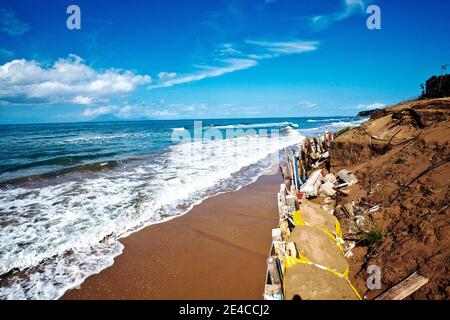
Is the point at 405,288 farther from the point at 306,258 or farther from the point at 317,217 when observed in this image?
the point at 317,217

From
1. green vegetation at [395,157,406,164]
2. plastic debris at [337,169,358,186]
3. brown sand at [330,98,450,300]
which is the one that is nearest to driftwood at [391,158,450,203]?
brown sand at [330,98,450,300]

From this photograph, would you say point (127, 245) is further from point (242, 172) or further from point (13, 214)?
point (242, 172)

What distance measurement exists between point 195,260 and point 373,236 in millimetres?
3773

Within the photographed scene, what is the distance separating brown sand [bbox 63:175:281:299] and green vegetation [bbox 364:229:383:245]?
217 centimetres

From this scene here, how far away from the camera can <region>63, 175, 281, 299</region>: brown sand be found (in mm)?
4426

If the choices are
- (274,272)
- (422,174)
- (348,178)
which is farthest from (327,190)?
(274,272)

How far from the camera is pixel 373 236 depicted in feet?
15.3

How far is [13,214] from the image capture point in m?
7.98

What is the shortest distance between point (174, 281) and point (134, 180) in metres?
8.49

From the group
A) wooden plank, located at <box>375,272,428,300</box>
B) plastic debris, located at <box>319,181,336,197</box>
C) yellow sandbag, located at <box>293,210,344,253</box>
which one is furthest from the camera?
plastic debris, located at <box>319,181,336,197</box>

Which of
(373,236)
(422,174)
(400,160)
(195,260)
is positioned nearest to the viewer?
(373,236)

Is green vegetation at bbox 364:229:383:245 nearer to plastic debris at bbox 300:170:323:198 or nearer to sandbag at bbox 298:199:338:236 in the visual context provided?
sandbag at bbox 298:199:338:236

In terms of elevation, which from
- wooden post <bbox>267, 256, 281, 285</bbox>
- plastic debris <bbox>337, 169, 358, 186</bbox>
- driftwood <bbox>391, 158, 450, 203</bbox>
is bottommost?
wooden post <bbox>267, 256, 281, 285</bbox>
